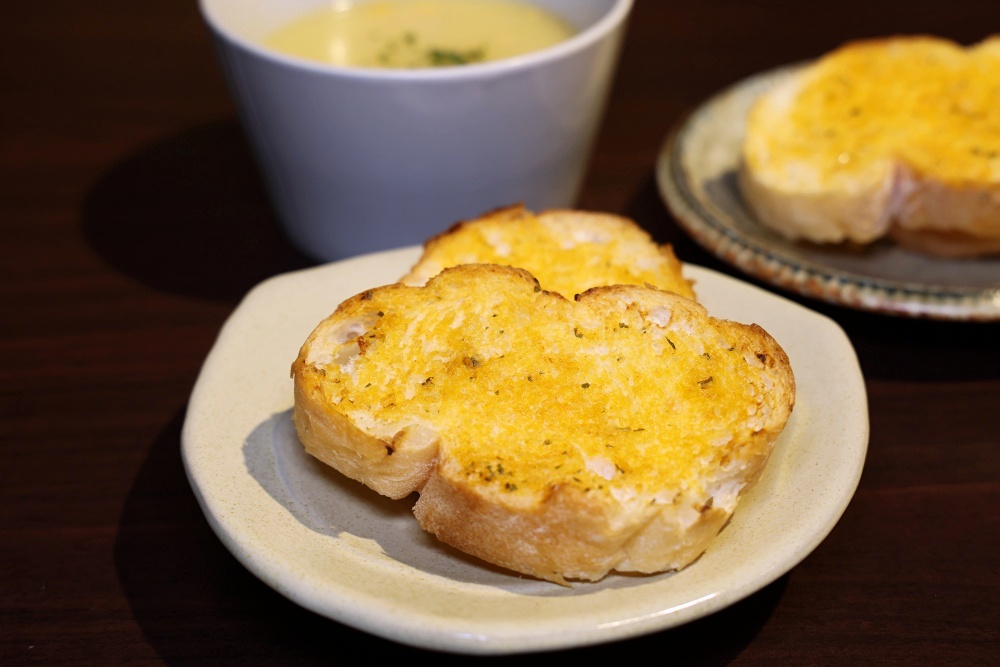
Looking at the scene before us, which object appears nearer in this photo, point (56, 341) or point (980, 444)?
point (980, 444)

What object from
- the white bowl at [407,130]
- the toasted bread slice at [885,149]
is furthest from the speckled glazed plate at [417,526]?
the toasted bread slice at [885,149]

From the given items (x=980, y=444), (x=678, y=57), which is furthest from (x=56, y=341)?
(x=678, y=57)

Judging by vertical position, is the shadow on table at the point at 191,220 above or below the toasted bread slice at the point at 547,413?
below

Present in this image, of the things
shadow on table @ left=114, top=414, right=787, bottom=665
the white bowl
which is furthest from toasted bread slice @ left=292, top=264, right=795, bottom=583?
the white bowl

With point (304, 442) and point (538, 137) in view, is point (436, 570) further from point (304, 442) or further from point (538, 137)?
point (538, 137)

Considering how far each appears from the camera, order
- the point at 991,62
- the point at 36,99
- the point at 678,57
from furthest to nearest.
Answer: the point at 678,57 → the point at 36,99 → the point at 991,62

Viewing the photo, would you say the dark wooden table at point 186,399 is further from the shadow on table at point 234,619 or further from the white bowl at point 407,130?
the white bowl at point 407,130
